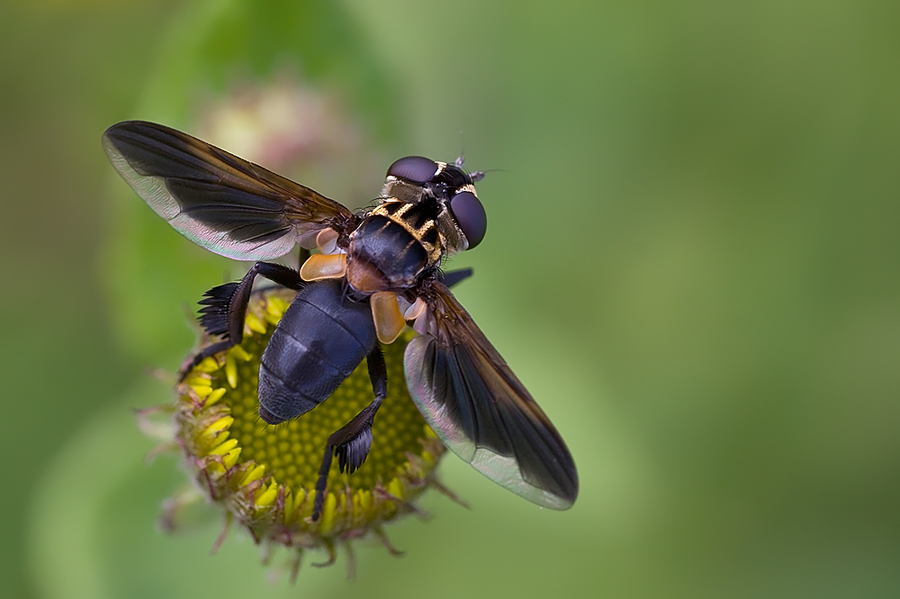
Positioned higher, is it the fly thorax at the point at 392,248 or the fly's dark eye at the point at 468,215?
the fly's dark eye at the point at 468,215

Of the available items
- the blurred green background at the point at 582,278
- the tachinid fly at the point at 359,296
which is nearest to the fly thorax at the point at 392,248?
the tachinid fly at the point at 359,296

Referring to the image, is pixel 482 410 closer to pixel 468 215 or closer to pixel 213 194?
pixel 468 215

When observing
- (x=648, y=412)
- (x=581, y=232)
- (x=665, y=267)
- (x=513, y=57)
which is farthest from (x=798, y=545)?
(x=513, y=57)

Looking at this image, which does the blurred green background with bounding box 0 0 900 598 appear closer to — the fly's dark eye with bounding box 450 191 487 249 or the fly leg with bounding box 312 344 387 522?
the fly leg with bounding box 312 344 387 522

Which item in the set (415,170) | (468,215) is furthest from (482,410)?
(415,170)

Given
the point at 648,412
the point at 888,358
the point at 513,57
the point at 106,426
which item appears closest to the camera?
the point at 106,426

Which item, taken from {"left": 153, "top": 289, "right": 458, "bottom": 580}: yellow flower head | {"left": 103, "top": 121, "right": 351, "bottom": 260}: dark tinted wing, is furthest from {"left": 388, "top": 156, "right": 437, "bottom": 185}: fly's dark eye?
{"left": 153, "top": 289, "right": 458, "bottom": 580}: yellow flower head

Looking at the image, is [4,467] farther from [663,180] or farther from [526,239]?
[663,180]

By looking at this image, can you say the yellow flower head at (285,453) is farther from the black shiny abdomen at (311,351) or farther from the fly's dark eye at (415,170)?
the fly's dark eye at (415,170)
